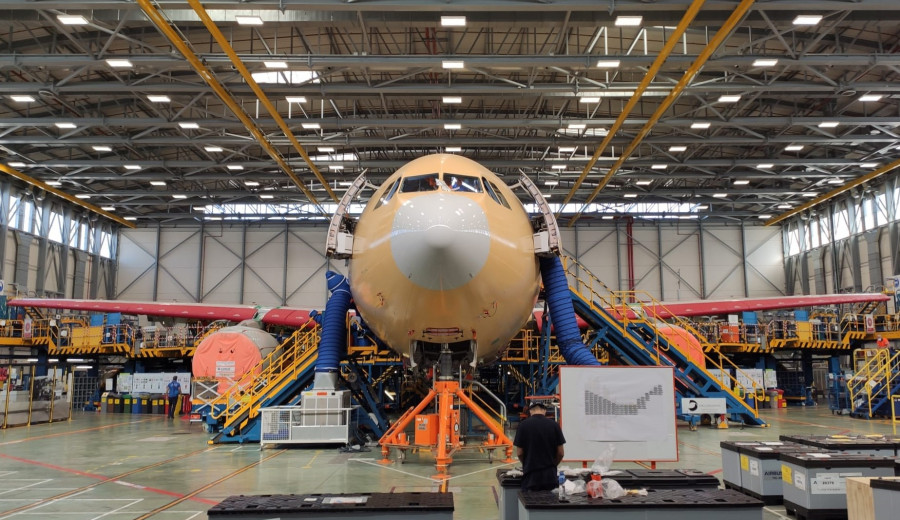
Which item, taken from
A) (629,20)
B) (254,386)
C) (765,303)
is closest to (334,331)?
(254,386)

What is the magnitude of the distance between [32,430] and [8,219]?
20.9m

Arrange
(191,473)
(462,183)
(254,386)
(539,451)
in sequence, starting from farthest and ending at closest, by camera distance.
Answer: (254,386) < (191,473) < (462,183) < (539,451)

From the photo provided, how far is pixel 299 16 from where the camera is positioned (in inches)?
862

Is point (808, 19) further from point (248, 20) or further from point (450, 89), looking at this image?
point (248, 20)

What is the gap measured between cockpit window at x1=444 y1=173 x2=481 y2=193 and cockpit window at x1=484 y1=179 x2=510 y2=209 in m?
0.23

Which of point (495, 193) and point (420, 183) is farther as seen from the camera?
point (495, 193)

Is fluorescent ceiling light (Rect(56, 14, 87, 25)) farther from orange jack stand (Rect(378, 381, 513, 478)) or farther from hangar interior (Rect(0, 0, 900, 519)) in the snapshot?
orange jack stand (Rect(378, 381, 513, 478))

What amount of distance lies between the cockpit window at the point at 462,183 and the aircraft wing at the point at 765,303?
56.6 feet

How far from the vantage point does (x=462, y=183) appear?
1085 cm

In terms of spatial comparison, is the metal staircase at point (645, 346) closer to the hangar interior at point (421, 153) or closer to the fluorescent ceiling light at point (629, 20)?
the hangar interior at point (421, 153)

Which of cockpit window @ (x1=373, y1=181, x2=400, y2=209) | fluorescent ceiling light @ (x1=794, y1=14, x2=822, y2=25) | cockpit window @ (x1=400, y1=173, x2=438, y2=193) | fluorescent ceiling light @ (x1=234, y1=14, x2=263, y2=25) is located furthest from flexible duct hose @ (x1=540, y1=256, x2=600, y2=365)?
fluorescent ceiling light @ (x1=794, y1=14, x2=822, y2=25)

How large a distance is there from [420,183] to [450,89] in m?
15.5

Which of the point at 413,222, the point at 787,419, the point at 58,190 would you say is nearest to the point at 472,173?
the point at 413,222

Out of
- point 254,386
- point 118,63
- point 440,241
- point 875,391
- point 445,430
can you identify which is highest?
point 118,63
